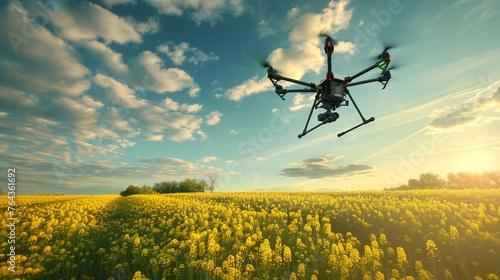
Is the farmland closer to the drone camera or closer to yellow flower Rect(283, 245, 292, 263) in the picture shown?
yellow flower Rect(283, 245, 292, 263)

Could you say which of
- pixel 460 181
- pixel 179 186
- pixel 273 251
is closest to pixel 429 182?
pixel 460 181

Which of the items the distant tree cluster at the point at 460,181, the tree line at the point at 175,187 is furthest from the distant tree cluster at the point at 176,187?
the distant tree cluster at the point at 460,181

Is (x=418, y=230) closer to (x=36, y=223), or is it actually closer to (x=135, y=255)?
(x=135, y=255)

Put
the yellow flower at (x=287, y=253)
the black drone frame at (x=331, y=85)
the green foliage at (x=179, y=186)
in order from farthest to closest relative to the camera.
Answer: the green foliage at (x=179, y=186) < the black drone frame at (x=331, y=85) < the yellow flower at (x=287, y=253)

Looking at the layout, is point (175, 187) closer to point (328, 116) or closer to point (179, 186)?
point (179, 186)

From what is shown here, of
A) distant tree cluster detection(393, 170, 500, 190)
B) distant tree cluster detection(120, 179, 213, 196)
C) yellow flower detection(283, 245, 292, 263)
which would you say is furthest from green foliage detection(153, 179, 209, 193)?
yellow flower detection(283, 245, 292, 263)

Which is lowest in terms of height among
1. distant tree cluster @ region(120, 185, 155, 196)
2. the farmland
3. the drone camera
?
the farmland

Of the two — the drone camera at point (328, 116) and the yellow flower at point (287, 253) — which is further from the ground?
the drone camera at point (328, 116)

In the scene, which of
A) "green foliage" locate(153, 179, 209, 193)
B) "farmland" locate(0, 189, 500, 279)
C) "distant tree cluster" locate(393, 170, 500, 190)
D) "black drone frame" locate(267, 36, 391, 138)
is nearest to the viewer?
"farmland" locate(0, 189, 500, 279)

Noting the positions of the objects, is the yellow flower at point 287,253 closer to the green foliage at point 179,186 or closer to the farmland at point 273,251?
the farmland at point 273,251
